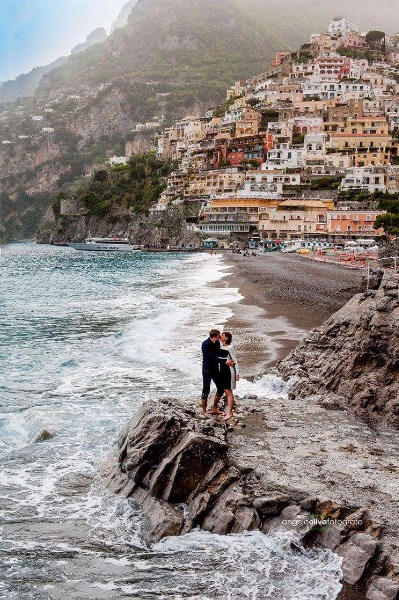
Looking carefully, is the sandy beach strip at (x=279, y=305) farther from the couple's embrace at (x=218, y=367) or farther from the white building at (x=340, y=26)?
the white building at (x=340, y=26)

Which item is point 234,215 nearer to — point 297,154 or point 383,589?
point 297,154

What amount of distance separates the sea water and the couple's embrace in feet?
7.48

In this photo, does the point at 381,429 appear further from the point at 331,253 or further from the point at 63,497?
the point at 331,253

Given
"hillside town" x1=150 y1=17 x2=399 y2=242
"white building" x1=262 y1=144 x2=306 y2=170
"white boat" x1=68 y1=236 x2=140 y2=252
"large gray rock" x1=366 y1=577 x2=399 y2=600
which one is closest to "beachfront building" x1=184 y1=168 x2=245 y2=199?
"hillside town" x1=150 y1=17 x2=399 y2=242

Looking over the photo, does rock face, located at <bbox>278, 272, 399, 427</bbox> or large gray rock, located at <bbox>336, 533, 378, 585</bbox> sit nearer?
large gray rock, located at <bbox>336, 533, 378, 585</bbox>

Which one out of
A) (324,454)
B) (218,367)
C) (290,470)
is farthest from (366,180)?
(290,470)

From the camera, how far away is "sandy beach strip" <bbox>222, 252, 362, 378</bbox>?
19.9m

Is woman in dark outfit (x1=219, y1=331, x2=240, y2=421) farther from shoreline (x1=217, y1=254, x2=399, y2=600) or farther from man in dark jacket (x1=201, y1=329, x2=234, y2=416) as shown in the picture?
shoreline (x1=217, y1=254, x2=399, y2=600)

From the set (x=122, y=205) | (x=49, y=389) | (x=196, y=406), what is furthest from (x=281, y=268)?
(x=122, y=205)

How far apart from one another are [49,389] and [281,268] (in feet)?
141

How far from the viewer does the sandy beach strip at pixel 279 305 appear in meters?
19.9

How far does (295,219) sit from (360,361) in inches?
3498

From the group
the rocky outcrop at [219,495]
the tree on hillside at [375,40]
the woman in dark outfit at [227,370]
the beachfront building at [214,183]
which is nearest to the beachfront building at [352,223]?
the beachfront building at [214,183]

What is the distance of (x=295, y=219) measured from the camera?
10019cm
